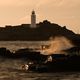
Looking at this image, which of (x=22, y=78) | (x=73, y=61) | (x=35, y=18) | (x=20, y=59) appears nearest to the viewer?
(x=22, y=78)

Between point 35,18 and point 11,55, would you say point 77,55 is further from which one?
point 35,18

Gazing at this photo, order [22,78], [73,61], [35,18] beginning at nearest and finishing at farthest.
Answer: [22,78]
[73,61]
[35,18]

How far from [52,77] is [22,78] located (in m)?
3.27

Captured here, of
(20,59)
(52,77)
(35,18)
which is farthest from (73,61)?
(35,18)

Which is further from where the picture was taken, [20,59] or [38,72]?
[20,59]

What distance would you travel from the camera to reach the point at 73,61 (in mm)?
54469

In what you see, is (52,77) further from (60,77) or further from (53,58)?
(53,58)

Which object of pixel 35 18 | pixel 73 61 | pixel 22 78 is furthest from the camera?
pixel 35 18

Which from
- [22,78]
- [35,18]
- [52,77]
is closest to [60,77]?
[52,77]

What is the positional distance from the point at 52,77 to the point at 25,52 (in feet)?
96.1

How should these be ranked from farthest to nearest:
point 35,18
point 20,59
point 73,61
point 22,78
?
1. point 35,18
2. point 20,59
3. point 73,61
4. point 22,78

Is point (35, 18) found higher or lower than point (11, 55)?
higher

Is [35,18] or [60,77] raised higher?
[35,18]

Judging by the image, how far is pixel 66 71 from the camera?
5475 cm
